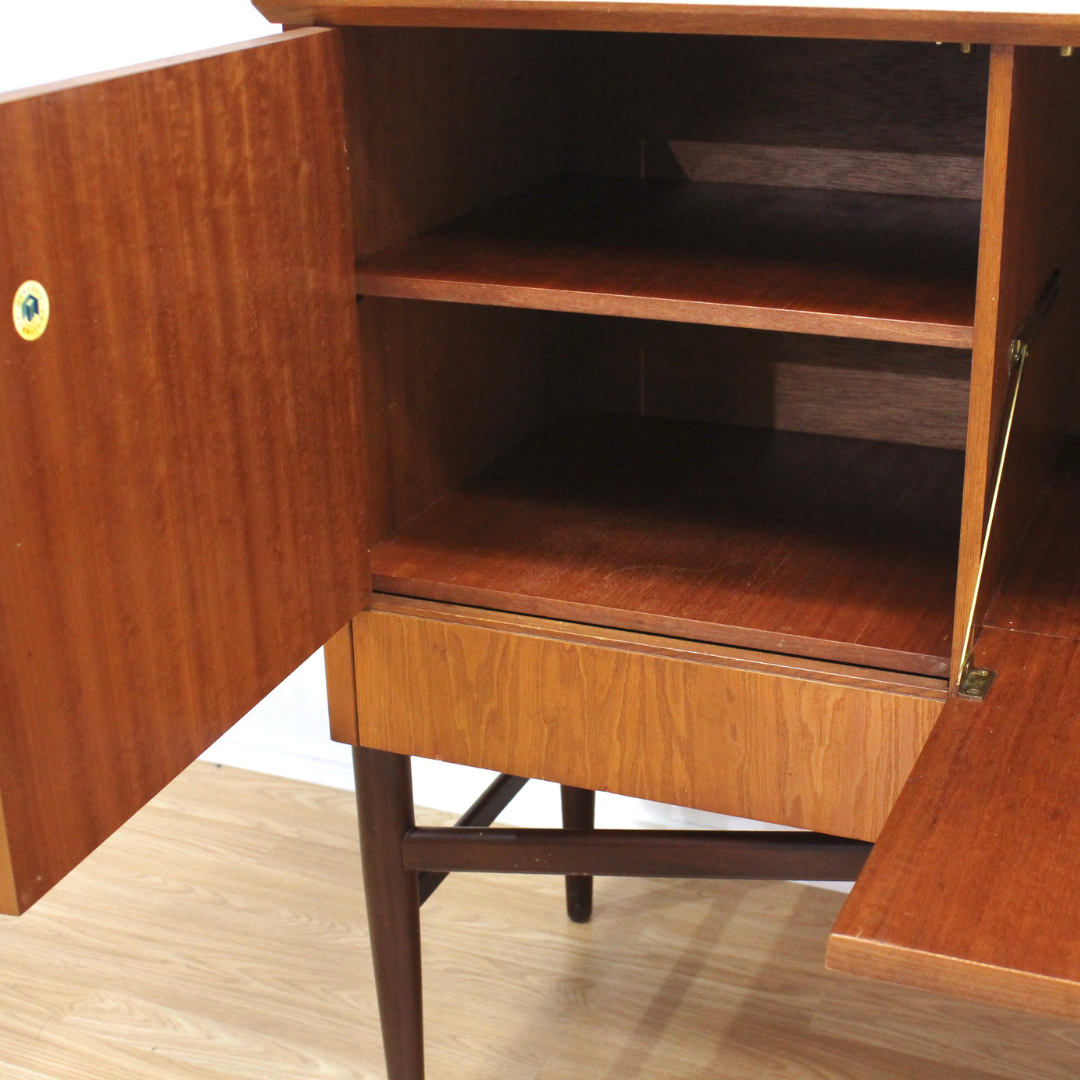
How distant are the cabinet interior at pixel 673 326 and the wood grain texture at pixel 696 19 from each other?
0.08 meters

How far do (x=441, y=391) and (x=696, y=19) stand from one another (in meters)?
0.42

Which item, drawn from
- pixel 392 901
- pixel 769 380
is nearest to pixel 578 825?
pixel 392 901

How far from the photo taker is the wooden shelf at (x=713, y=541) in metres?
1.00

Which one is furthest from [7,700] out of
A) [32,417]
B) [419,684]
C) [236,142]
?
[419,684]

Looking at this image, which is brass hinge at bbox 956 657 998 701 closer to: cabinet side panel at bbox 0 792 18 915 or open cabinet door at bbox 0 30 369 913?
open cabinet door at bbox 0 30 369 913

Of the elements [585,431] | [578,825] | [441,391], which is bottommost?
[578,825]

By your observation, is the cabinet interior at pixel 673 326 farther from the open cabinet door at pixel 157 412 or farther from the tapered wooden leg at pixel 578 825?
the tapered wooden leg at pixel 578 825

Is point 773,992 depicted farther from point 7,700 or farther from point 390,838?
point 7,700

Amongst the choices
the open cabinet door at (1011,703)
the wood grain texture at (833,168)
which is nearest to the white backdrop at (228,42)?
the wood grain texture at (833,168)

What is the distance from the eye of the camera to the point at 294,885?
1.81 metres

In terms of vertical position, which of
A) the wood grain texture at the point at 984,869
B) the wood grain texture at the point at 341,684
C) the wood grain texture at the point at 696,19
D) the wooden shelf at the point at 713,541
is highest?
the wood grain texture at the point at 696,19

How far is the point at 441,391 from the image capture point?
45.7 inches

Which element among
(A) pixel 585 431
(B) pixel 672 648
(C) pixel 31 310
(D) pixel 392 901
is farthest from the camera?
(A) pixel 585 431

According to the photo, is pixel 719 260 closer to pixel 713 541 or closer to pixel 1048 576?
pixel 713 541
